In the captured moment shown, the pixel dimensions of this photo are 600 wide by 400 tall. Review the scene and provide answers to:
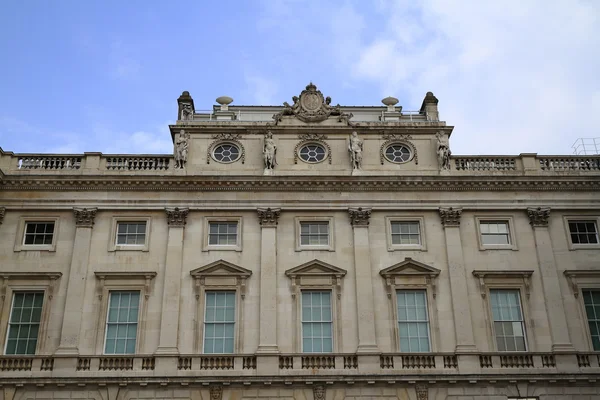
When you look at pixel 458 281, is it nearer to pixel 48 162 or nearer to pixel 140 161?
pixel 140 161

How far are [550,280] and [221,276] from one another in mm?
13481

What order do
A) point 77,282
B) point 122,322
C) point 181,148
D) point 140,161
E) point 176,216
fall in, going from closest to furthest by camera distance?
point 122,322
point 77,282
point 176,216
point 181,148
point 140,161

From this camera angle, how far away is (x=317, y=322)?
28094 mm

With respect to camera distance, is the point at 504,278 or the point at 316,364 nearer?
the point at 316,364

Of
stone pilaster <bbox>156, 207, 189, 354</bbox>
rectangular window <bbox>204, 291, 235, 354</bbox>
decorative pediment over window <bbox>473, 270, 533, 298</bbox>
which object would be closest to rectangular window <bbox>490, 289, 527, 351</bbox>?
decorative pediment over window <bbox>473, 270, 533, 298</bbox>

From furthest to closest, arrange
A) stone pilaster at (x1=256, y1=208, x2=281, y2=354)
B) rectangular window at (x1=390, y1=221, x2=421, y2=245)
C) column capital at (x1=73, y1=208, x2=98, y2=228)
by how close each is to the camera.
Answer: rectangular window at (x1=390, y1=221, x2=421, y2=245) < column capital at (x1=73, y1=208, x2=98, y2=228) < stone pilaster at (x1=256, y1=208, x2=281, y2=354)

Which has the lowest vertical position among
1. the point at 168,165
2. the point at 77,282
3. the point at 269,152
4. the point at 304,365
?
the point at 304,365

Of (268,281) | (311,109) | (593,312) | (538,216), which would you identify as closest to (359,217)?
(268,281)

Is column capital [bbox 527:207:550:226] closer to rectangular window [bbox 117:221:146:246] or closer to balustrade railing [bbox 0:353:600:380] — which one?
balustrade railing [bbox 0:353:600:380]

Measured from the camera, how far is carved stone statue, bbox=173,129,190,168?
30656 mm

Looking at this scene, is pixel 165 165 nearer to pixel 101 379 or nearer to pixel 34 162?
pixel 34 162

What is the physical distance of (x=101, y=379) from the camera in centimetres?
2633

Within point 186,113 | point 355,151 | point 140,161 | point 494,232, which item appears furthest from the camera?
point 186,113

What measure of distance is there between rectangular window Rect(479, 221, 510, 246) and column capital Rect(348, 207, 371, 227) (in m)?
4.90
